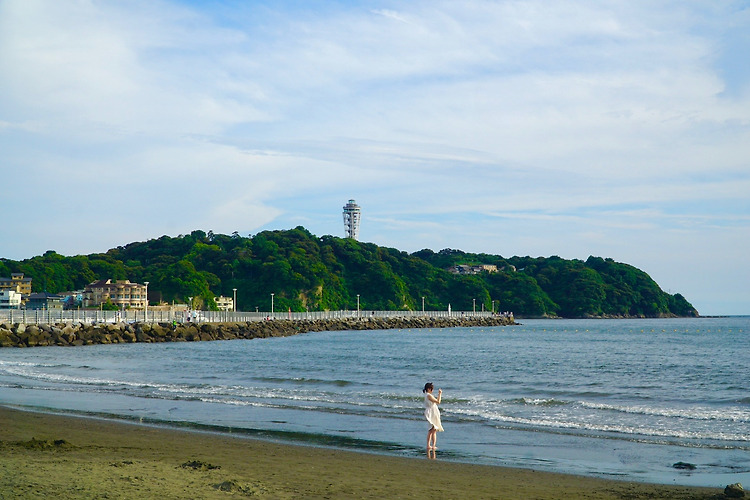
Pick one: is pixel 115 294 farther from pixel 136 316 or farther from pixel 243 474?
pixel 243 474

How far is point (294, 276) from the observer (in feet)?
455

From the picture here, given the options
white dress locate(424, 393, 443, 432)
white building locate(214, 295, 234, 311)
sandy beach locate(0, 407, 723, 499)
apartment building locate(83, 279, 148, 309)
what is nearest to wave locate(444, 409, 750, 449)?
white dress locate(424, 393, 443, 432)

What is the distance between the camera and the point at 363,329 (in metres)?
111

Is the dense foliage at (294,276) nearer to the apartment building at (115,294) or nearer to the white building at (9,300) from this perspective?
the apartment building at (115,294)

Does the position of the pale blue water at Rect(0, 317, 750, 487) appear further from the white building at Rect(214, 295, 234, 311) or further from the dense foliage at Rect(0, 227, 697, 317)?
the white building at Rect(214, 295, 234, 311)

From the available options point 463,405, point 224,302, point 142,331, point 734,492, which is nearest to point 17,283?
point 224,302

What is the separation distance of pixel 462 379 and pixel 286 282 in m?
111

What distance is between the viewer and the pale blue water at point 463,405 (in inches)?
516

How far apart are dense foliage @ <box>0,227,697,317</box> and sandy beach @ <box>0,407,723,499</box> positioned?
11760cm

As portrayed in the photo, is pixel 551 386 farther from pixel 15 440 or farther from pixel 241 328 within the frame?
pixel 241 328

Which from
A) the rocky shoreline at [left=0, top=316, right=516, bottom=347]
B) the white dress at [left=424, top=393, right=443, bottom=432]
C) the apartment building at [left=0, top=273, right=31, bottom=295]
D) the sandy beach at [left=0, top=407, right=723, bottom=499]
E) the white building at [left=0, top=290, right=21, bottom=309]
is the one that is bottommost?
the rocky shoreline at [left=0, top=316, right=516, bottom=347]

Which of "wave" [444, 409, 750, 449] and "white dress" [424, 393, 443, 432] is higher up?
"white dress" [424, 393, 443, 432]

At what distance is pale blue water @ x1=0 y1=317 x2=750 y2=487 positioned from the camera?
1311cm

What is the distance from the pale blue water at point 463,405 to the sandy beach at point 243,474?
1.08 m
